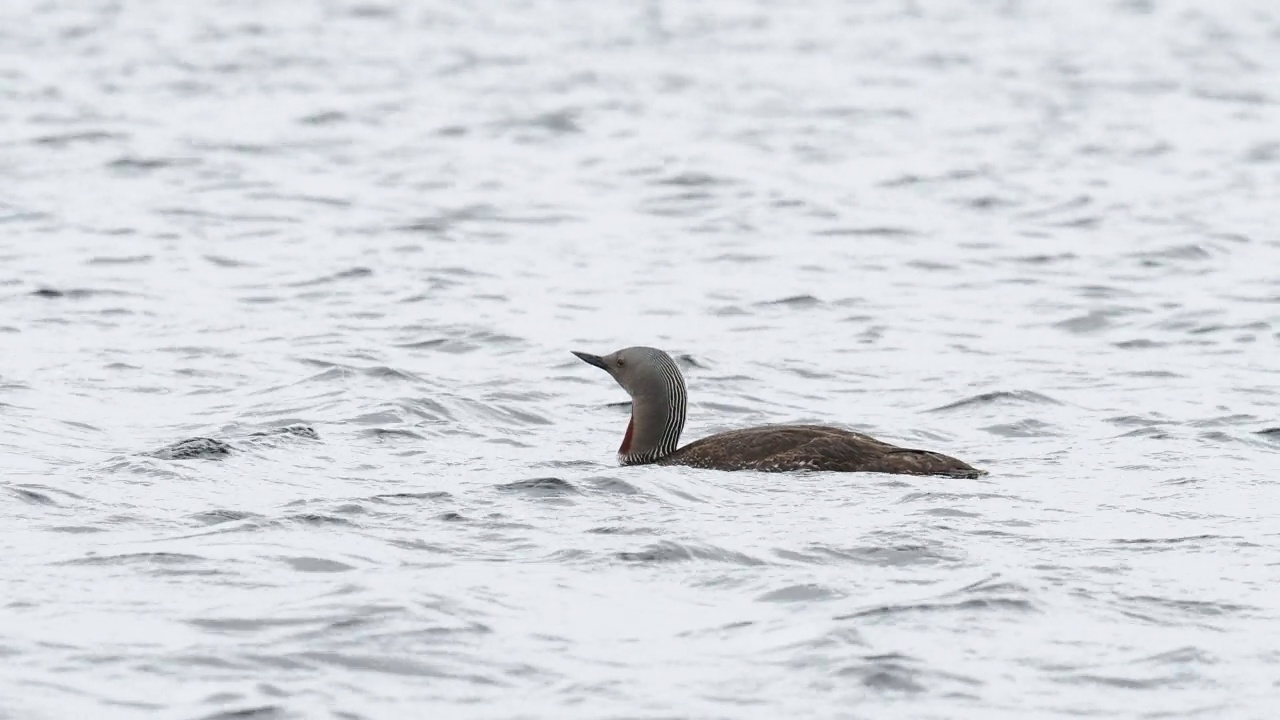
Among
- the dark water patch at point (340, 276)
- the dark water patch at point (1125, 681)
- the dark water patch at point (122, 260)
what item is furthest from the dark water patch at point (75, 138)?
the dark water patch at point (1125, 681)

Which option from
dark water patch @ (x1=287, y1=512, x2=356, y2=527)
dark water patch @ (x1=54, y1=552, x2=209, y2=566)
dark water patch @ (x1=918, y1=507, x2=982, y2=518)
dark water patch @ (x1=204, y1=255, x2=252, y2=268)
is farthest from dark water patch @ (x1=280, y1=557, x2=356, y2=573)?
dark water patch @ (x1=204, y1=255, x2=252, y2=268)

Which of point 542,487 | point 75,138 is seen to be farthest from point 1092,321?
point 75,138

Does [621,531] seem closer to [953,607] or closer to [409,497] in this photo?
[409,497]

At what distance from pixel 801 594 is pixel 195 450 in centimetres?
449

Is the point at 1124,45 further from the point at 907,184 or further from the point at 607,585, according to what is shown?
the point at 607,585

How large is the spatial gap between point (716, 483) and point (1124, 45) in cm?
3111

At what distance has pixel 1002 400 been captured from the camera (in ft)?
50.6

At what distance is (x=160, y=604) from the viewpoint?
933 cm

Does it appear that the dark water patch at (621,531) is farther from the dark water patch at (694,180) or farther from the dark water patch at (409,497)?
the dark water patch at (694,180)

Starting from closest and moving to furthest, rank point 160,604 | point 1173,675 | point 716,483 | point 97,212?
point 1173,675, point 160,604, point 716,483, point 97,212

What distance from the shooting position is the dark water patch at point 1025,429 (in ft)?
46.9

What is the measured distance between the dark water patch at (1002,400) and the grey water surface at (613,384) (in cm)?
5

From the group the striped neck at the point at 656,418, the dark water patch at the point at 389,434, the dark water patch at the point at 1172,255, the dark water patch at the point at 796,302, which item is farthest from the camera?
the dark water patch at the point at 1172,255

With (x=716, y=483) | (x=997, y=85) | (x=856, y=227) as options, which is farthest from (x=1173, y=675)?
(x=997, y=85)
